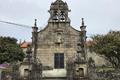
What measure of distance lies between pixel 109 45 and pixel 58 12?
339 inches

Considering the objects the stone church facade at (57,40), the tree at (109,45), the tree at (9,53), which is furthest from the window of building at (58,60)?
the tree at (9,53)

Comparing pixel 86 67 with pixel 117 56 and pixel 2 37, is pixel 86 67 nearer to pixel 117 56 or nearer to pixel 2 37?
pixel 117 56

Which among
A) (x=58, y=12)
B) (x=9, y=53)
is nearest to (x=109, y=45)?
(x=58, y=12)

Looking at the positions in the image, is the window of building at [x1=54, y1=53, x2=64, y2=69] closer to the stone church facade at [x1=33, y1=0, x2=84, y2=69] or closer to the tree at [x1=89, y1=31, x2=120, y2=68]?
the stone church facade at [x1=33, y1=0, x2=84, y2=69]

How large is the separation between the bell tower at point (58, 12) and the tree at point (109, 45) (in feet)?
17.6

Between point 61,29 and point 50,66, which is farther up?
point 61,29

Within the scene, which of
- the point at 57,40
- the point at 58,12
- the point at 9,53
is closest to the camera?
the point at 57,40

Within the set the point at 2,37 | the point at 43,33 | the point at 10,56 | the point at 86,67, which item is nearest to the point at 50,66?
the point at 43,33

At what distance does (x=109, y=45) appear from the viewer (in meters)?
38.8

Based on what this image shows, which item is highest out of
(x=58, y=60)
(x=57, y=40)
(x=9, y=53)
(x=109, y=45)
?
(x=57, y=40)

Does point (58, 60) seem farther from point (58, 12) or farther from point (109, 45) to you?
point (109, 45)

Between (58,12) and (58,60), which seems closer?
(58,60)

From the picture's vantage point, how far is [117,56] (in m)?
39.7

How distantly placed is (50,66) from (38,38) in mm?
4265
